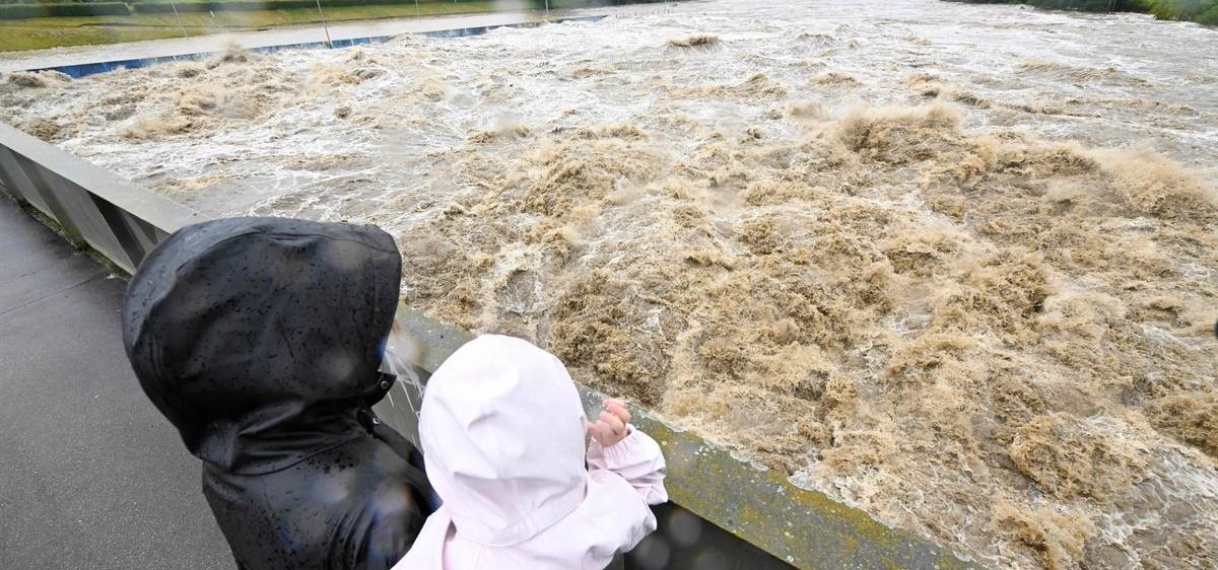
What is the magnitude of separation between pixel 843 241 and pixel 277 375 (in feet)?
16.5

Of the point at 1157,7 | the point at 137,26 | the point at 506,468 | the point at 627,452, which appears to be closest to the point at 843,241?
the point at 627,452

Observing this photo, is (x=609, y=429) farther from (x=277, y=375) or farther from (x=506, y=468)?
(x=277, y=375)

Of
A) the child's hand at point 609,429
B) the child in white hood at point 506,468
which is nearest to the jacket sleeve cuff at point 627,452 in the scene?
the child's hand at point 609,429

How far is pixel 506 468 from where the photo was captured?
3.48 feet

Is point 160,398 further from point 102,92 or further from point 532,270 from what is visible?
point 102,92

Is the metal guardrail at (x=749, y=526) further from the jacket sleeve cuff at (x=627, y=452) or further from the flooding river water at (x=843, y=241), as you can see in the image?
the flooding river water at (x=843, y=241)

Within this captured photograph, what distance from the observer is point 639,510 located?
4.58 feet

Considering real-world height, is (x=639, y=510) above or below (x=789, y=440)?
above

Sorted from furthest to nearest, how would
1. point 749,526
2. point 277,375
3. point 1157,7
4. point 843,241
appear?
point 1157,7, point 843,241, point 749,526, point 277,375

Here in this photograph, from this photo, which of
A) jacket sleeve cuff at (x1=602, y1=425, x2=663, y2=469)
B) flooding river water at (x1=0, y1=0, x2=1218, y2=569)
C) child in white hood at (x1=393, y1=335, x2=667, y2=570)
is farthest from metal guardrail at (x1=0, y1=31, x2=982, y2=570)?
flooding river water at (x1=0, y1=0, x2=1218, y2=569)

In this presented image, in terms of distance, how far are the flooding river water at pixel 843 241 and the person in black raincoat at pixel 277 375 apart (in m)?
2.50

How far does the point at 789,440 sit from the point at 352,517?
9.02 feet

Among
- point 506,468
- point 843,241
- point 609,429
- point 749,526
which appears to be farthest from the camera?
point 843,241

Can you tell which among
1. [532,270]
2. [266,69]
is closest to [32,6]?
[266,69]
